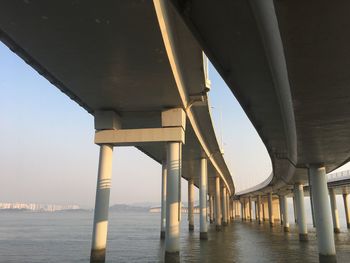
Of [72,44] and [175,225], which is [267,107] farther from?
[175,225]

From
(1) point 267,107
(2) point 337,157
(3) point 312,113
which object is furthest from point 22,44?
(2) point 337,157

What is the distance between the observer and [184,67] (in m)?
16.8

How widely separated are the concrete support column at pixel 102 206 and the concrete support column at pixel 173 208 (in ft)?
10.8

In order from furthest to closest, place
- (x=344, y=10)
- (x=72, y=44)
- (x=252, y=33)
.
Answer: (x=72, y=44)
(x=252, y=33)
(x=344, y=10)

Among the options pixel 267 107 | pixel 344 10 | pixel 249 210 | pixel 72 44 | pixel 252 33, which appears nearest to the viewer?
pixel 344 10

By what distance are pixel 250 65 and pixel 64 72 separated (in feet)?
26.3

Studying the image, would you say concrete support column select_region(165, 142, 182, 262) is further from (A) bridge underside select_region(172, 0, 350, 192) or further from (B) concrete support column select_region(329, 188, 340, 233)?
(B) concrete support column select_region(329, 188, 340, 233)

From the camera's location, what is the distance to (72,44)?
1194 cm

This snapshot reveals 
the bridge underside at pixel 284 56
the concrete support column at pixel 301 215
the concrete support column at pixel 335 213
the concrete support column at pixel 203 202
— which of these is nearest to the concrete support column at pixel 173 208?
the bridge underside at pixel 284 56

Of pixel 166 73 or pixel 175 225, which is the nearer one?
pixel 166 73

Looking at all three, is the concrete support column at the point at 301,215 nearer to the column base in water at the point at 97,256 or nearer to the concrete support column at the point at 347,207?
the column base in water at the point at 97,256

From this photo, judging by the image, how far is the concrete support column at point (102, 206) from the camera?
1884cm

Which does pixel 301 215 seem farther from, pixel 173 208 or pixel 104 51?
pixel 104 51

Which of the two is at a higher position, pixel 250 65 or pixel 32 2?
pixel 32 2
